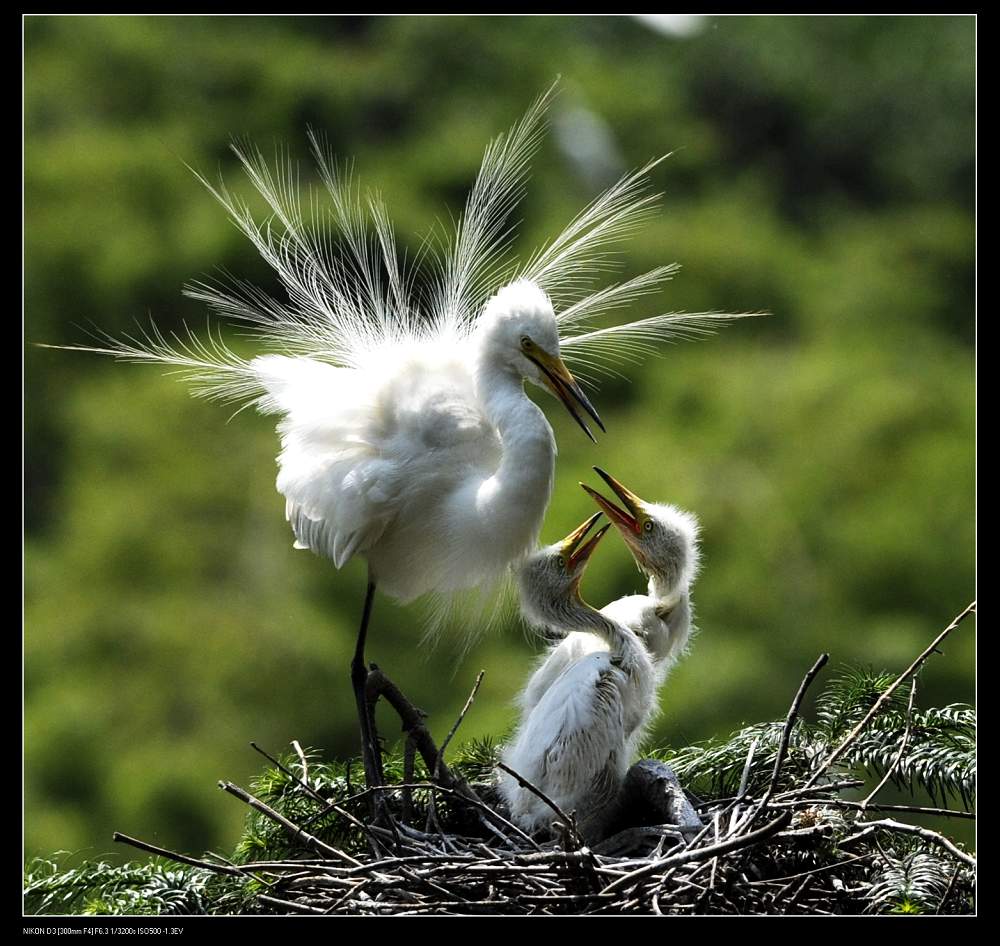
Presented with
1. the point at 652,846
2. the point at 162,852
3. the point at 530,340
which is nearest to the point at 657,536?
the point at 530,340

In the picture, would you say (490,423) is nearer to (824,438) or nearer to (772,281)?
(824,438)

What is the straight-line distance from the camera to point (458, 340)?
2.78 m

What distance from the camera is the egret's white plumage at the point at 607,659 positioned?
94.8 inches

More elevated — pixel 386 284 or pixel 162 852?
pixel 386 284

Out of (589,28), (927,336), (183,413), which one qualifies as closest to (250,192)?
(183,413)

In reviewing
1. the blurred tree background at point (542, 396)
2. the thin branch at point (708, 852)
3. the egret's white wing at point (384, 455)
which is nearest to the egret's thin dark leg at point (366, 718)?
the egret's white wing at point (384, 455)

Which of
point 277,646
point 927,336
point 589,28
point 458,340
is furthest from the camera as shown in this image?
point 589,28

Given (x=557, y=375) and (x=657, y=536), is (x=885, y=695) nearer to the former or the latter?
(x=657, y=536)

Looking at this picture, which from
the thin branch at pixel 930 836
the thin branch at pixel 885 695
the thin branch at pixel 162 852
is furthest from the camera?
the thin branch at pixel 885 695

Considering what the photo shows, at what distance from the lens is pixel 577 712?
2.40 metres

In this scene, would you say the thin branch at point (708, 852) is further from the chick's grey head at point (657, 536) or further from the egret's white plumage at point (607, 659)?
the chick's grey head at point (657, 536)

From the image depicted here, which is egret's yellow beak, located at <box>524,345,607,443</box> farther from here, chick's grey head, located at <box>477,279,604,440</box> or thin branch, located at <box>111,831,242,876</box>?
thin branch, located at <box>111,831,242,876</box>

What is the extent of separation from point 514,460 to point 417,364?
12.8 inches

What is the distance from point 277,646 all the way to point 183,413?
10.6 ft
